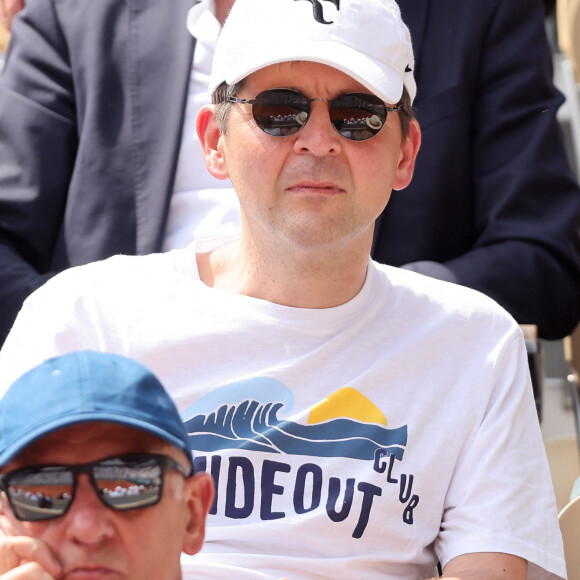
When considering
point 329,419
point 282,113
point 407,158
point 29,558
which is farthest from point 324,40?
point 29,558

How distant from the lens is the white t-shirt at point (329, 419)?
2.01 metres

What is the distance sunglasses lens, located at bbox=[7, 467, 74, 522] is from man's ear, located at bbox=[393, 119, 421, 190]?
1.19m

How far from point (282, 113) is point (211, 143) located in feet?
1.01

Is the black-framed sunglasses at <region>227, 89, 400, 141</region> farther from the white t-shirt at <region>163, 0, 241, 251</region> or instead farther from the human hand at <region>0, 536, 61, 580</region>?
the human hand at <region>0, 536, 61, 580</region>

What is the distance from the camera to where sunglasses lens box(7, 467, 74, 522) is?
137cm

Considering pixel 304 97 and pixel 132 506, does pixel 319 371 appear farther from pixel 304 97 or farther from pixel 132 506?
pixel 132 506

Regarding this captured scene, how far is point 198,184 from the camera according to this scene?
3072mm

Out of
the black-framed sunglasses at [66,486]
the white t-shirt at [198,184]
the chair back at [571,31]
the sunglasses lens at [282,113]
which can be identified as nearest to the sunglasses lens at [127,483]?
the black-framed sunglasses at [66,486]

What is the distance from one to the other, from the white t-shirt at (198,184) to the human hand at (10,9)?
0.74 metres

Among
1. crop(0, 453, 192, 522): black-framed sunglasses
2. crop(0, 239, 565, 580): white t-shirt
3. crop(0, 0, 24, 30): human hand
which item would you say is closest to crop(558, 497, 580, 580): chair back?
crop(0, 239, 565, 580): white t-shirt

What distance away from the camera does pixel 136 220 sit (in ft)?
9.93

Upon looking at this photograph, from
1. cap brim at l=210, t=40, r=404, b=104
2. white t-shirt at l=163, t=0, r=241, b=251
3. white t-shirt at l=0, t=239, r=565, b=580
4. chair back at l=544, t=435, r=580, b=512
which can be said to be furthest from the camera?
chair back at l=544, t=435, r=580, b=512

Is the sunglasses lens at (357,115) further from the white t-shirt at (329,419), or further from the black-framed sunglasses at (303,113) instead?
the white t-shirt at (329,419)

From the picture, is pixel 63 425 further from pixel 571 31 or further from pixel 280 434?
pixel 571 31
